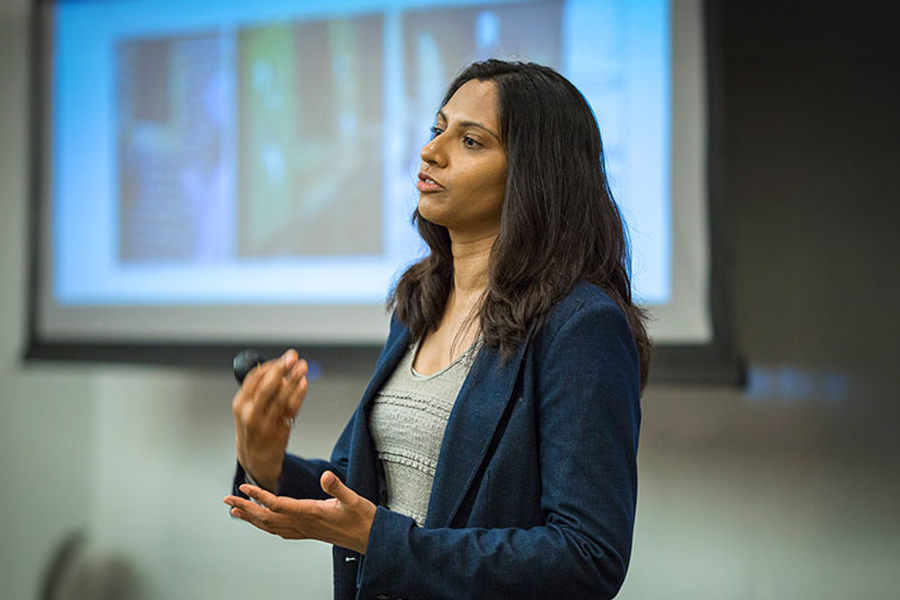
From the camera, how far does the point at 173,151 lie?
307 cm

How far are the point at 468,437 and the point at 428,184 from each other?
336 mm

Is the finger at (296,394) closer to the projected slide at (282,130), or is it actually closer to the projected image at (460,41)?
the projected slide at (282,130)

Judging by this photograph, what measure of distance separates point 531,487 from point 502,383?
122 millimetres

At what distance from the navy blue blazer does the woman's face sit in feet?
0.61

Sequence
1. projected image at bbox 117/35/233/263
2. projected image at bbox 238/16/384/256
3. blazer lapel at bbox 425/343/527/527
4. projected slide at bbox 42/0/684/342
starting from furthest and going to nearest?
projected image at bbox 117/35/233/263 < projected image at bbox 238/16/384/256 < projected slide at bbox 42/0/684/342 < blazer lapel at bbox 425/343/527/527

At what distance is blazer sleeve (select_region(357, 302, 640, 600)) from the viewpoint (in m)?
1.04

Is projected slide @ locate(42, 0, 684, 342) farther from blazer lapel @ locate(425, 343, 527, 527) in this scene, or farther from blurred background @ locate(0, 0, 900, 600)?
blazer lapel @ locate(425, 343, 527, 527)

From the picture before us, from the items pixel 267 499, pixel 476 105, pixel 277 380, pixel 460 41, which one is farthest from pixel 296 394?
pixel 460 41

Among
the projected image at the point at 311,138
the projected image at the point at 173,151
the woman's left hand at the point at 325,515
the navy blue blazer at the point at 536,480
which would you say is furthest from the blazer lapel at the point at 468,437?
the projected image at the point at 173,151

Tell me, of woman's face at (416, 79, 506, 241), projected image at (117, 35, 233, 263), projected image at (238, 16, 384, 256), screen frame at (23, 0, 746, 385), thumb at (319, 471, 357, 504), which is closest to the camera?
thumb at (319, 471, 357, 504)

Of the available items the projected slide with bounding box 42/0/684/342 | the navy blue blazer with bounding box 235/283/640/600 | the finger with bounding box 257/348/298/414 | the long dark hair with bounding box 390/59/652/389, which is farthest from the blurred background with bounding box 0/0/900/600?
the finger with bounding box 257/348/298/414

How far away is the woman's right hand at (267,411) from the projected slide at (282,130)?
4.52ft

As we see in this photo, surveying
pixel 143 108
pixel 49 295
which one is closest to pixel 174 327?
pixel 49 295

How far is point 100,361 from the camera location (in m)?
3.02
